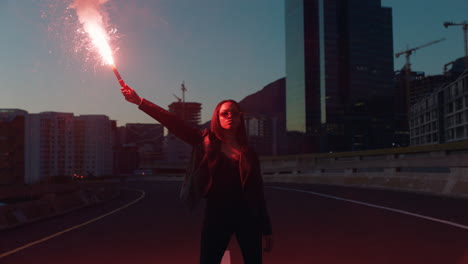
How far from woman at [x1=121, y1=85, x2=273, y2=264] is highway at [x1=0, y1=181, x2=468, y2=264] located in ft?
9.70

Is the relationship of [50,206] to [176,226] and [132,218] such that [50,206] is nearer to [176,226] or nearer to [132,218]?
[132,218]

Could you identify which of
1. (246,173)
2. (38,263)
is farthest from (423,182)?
(246,173)

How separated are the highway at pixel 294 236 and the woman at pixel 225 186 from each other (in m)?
2.96

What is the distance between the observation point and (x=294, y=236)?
8.77 m

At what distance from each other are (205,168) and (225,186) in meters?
0.21

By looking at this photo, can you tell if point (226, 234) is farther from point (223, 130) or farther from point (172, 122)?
point (172, 122)

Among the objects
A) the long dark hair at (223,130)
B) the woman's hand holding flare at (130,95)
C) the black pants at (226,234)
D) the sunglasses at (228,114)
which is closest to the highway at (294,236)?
the black pants at (226,234)

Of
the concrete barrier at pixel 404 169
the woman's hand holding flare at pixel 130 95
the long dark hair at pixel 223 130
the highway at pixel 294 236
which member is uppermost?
the woman's hand holding flare at pixel 130 95

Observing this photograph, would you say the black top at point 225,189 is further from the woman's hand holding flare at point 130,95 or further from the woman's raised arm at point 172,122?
the woman's hand holding flare at point 130,95

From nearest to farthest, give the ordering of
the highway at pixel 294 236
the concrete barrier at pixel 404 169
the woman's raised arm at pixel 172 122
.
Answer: the woman's raised arm at pixel 172 122, the highway at pixel 294 236, the concrete barrier at pixel 404 169

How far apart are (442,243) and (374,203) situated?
6769 mm

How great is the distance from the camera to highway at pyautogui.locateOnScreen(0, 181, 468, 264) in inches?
271

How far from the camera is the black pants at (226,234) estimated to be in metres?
3.67

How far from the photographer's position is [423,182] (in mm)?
16094
